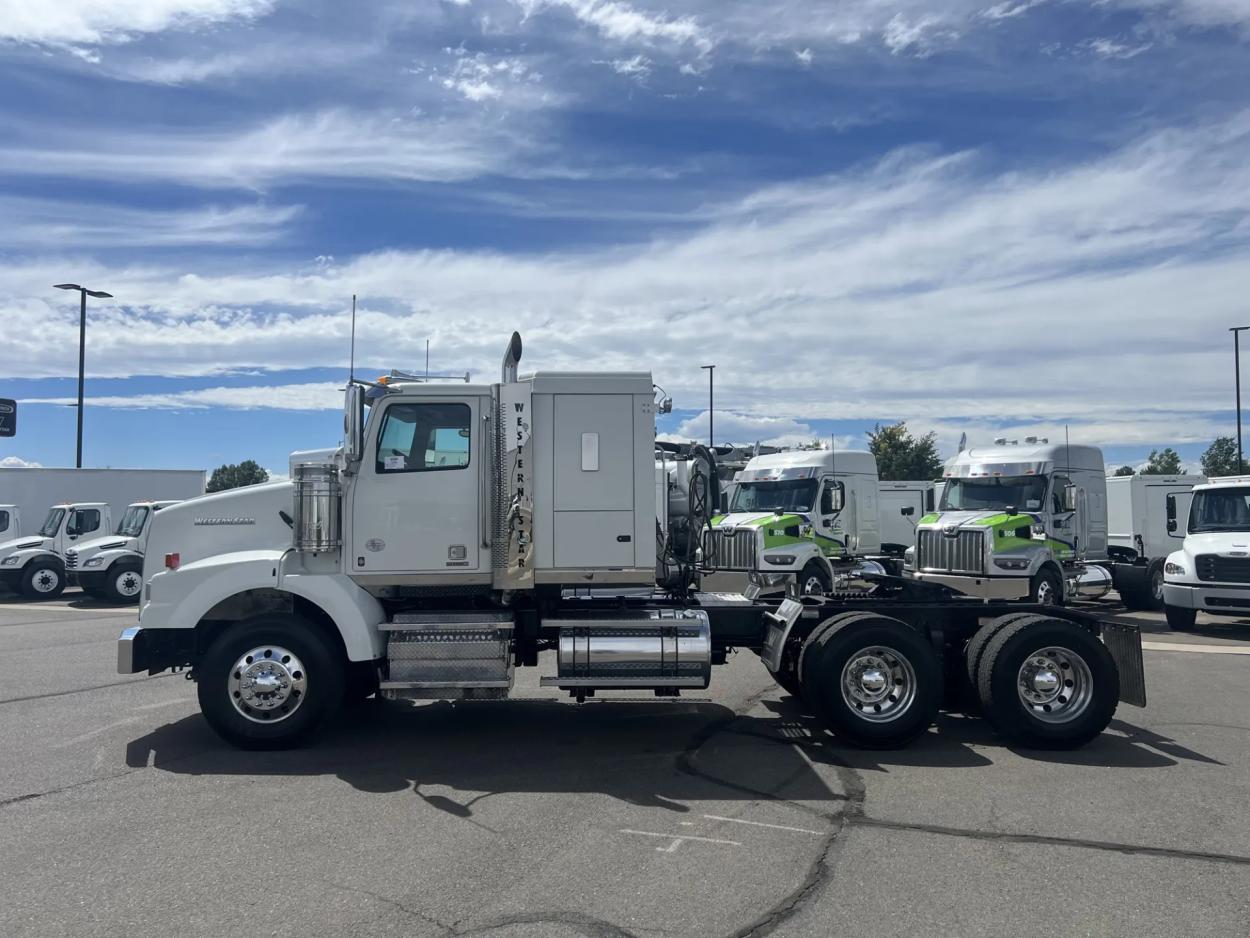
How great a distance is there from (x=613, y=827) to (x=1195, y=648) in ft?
38.9

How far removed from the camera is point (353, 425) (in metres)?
A: 7.64

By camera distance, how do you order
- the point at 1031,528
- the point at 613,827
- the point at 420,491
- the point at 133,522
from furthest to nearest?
1. the point at 133,522
2. the point at 1031,528
3. the point at 420,491
4. the point at 613,827

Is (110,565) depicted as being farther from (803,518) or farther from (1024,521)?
(1024,521)

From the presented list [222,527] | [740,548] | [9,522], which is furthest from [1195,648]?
[9,522]

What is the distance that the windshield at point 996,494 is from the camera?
58.9 ft

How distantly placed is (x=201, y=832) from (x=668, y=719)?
14.2 ft

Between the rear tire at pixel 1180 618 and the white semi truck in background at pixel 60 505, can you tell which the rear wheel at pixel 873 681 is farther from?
the white semi truck in background at pixel 60 505

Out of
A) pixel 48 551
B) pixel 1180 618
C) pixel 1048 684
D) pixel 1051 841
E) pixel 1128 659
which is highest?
pixel 48 551

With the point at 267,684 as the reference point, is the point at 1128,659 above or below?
above

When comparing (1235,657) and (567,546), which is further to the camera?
(1235,657)

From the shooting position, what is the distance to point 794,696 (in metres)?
9.65

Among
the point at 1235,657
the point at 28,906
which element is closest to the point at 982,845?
the point at 28,906

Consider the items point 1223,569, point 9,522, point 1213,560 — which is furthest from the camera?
point 9,522

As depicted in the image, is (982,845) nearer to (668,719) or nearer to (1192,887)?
(1192,887)
